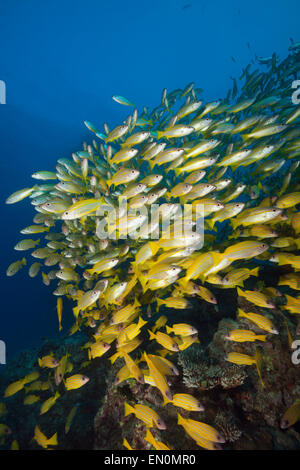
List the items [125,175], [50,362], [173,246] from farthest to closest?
1. [50,362]
2. [125,175]
3. [173,246]

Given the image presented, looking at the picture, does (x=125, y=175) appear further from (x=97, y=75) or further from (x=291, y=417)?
(x=97, y=75)

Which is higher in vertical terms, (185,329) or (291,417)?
(185,329)

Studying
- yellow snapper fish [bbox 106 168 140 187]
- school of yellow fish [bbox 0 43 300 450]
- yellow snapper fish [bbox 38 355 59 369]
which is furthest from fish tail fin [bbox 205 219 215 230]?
yellow snapper fish [bbox 38 355 59 369]

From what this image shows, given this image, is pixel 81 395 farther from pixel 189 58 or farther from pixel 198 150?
pixel 189 58

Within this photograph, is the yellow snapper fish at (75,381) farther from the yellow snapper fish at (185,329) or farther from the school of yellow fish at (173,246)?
the yellow snapper fish at (185,329)

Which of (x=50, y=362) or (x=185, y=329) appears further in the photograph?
(x=50, y=362)

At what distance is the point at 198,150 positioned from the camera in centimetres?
417

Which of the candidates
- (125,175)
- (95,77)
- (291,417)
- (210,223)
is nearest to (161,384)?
(291,417)

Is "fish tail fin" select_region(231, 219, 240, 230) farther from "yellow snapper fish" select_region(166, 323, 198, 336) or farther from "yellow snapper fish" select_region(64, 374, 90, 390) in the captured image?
"yellow snapper fish" select_region(64, 374, 90, 390)

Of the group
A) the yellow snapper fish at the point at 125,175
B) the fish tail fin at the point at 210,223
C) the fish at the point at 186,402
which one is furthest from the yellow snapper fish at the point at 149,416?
the yellow snapper fish at the point at 125,175

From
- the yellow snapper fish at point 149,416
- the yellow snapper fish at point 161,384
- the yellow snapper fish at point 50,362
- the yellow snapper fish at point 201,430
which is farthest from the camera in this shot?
the yellow snapper fish at point 50,362

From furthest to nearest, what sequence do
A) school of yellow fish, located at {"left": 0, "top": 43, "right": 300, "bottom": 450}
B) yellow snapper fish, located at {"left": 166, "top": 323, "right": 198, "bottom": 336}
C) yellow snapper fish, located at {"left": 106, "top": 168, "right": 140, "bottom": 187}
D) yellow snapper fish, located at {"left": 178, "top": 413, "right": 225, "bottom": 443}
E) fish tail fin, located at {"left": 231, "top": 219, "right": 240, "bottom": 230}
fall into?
yellow snapper fish, located at {"left": 106, "top": 168, "right": 140, "bottom": 187}
fish tail fin, located at {"left": 231, "top": 219, "right": 240, "bottom": 230}
yellow snapper fish, located at {"left": 166, "top": 323, "right": 198, "bottom": 336}
school of yellow fish, located at {"left": 0, "top": 43, "right": 300, "bottom": 450}
yellow snapper fish, located at {"left": 178, "top": 413, "right": 225, "bottom": 443}

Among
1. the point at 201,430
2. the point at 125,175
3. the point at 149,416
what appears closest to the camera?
the point at 201,430

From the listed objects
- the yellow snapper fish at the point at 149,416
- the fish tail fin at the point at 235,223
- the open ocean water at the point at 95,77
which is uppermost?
the open ocean water at the point at 95,77
